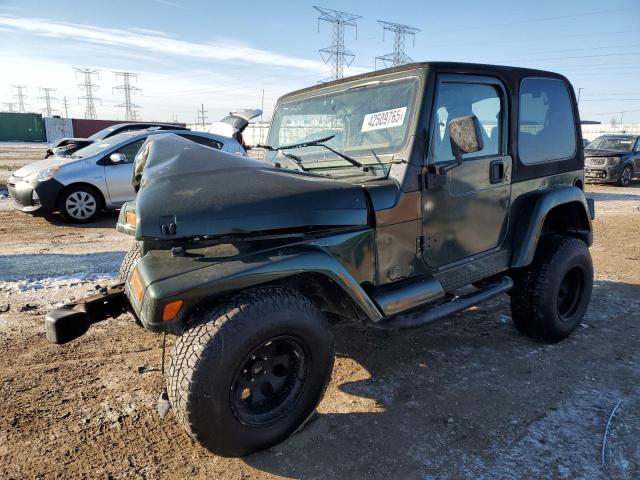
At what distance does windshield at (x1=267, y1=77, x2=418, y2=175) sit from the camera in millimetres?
2922

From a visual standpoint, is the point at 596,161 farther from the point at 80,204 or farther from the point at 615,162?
the point at 80,204

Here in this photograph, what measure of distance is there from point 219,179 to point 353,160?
0.89 metres

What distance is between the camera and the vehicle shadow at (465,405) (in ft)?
7.95

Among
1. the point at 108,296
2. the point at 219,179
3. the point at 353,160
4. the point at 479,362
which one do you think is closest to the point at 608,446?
the point at 479,362

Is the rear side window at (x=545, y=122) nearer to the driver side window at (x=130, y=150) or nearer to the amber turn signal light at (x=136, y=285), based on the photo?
the amber turn signal light at (x=136, y=285)

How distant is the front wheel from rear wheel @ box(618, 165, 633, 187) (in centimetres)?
1621

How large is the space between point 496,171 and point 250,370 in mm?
2182

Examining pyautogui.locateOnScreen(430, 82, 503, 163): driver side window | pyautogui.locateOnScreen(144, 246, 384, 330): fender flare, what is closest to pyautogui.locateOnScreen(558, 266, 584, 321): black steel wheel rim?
pyautogui.locateOnScreen(430, 82, 503, 163): driver side window

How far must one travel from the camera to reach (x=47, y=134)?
41375mm

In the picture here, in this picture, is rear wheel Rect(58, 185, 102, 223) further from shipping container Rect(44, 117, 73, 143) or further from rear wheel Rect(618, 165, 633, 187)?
shipping container Rect(44, 117, 73, 143)

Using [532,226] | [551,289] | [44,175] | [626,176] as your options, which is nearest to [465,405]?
[551,289]

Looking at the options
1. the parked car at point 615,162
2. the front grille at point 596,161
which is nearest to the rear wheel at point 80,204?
the parked car at point 615,162

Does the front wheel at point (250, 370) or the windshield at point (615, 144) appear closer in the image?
the front wheel at point (250, 370)

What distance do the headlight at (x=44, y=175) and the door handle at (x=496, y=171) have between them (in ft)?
23.4
